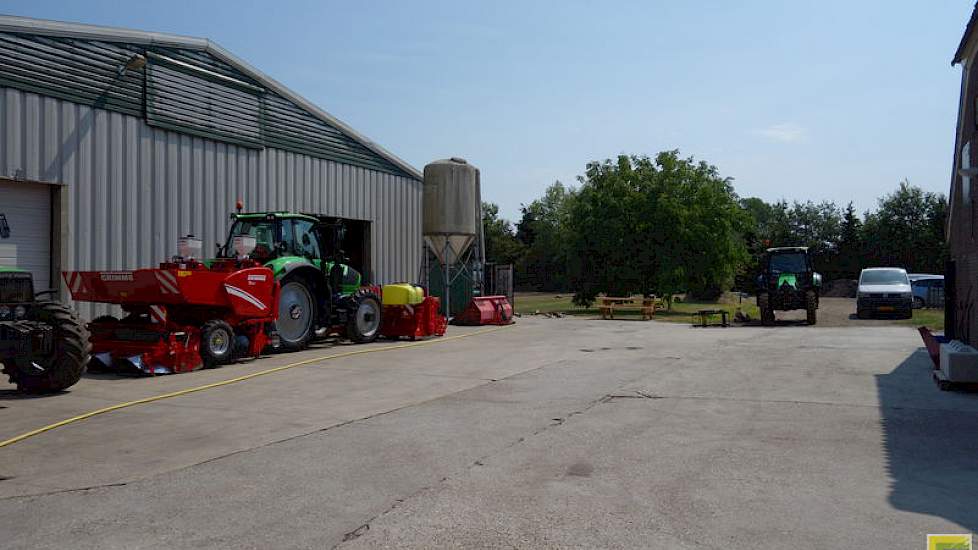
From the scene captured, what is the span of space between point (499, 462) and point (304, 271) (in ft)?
31.1

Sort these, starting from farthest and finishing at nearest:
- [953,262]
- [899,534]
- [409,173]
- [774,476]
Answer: [409,173]
[953,262]
[774,476]
[899,534]

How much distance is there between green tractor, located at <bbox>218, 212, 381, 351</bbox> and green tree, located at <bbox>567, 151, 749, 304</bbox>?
19103mm

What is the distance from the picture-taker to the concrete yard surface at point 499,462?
470cm

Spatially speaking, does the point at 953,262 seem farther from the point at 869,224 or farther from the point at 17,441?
the point at 869,224

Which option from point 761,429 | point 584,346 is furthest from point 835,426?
point 584,346

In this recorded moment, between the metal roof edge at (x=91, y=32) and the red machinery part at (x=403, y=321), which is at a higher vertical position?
the metal roof edge at (x=91, y=32)

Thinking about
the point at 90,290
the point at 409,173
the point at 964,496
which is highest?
the point at 409,173

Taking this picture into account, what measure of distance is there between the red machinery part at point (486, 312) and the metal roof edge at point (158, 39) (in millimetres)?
5329

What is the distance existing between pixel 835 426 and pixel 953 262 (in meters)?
10.7

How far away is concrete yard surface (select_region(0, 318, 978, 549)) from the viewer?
470 centimetres

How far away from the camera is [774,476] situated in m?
5.95

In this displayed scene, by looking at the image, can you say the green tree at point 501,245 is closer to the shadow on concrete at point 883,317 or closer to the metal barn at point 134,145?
the shadow on concrete at point 883,317

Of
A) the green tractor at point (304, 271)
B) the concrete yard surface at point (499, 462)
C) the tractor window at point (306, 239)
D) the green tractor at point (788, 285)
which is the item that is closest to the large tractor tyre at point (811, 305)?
the green tractor at point (788, 285)

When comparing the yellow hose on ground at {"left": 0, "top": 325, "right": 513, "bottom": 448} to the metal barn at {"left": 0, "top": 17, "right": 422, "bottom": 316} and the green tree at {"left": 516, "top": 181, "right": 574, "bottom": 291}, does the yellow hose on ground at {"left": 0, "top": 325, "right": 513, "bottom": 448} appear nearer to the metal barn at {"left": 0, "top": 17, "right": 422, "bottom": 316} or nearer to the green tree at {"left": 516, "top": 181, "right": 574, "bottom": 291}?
the metal barn at {"left": 0, "top": 17, "right": 422, "bottom": 316}
